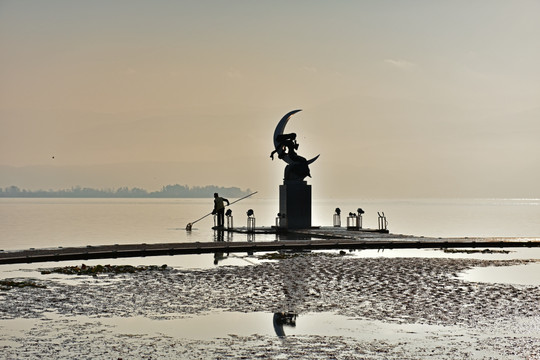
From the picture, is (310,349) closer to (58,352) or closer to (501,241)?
(58,352)

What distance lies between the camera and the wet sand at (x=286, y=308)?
1045 centimetres

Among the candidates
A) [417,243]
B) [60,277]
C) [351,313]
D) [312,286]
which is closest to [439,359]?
[351,313]

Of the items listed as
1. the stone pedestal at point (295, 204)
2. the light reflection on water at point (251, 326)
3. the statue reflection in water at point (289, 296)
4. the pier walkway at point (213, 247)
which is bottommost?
the light reflection on water at point (251, 326)

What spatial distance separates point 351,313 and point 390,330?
5.45 ft

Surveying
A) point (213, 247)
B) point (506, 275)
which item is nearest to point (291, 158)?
point (213, 247)

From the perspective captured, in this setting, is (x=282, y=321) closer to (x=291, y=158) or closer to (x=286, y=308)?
(x=286, y=308)

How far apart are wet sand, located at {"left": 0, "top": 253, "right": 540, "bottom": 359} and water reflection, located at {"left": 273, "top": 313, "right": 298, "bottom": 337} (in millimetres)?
386

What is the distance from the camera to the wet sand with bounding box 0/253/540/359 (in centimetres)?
1045

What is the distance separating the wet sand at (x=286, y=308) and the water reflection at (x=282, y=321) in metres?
0.39

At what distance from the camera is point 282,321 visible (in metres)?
12.6

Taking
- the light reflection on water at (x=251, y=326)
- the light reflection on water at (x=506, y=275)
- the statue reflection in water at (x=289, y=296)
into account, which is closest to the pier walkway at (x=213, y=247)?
the statue reflection in water at (x=289, y=296)

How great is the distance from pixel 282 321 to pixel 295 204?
30470 mm

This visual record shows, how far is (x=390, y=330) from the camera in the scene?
11.9m

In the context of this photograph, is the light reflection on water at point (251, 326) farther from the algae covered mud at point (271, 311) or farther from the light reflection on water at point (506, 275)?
the light reflection on water at point (506, 275)
